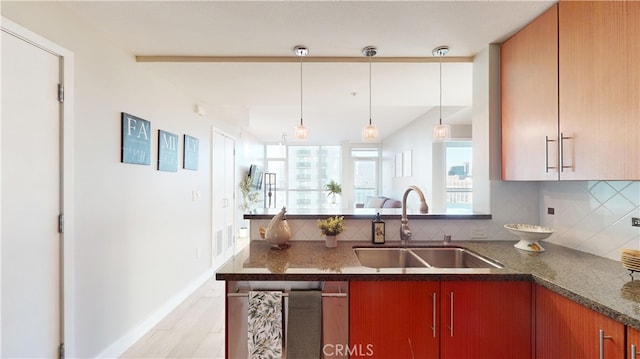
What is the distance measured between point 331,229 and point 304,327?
0.64 m

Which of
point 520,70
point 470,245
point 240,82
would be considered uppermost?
point 240,82

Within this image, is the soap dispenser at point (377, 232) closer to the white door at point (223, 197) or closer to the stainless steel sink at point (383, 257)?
the stainless steel sink at point (383, 257)

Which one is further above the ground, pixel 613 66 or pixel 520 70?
pixel 520 70

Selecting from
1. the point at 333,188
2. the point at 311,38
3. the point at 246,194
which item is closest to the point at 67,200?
the point at 311,38

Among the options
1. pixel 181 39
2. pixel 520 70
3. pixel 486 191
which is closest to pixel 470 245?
pixel 486 191

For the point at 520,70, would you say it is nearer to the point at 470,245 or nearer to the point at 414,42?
the point at 414,42

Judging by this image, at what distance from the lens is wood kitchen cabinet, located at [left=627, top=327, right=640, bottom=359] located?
0.85 m

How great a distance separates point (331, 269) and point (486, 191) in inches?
Answer: 55.0

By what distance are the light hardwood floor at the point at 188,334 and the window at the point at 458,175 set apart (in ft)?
12.3

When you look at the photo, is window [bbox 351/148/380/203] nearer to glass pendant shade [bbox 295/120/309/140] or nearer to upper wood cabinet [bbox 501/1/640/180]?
glass pendant shade [bbox 295/120/309/140]

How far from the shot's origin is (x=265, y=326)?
4.18 feet

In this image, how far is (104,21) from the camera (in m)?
1.68

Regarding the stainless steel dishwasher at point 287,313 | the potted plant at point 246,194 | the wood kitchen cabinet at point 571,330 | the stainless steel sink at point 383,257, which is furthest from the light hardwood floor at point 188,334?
the potted plant at point 246,194

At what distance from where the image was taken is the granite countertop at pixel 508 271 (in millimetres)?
995
